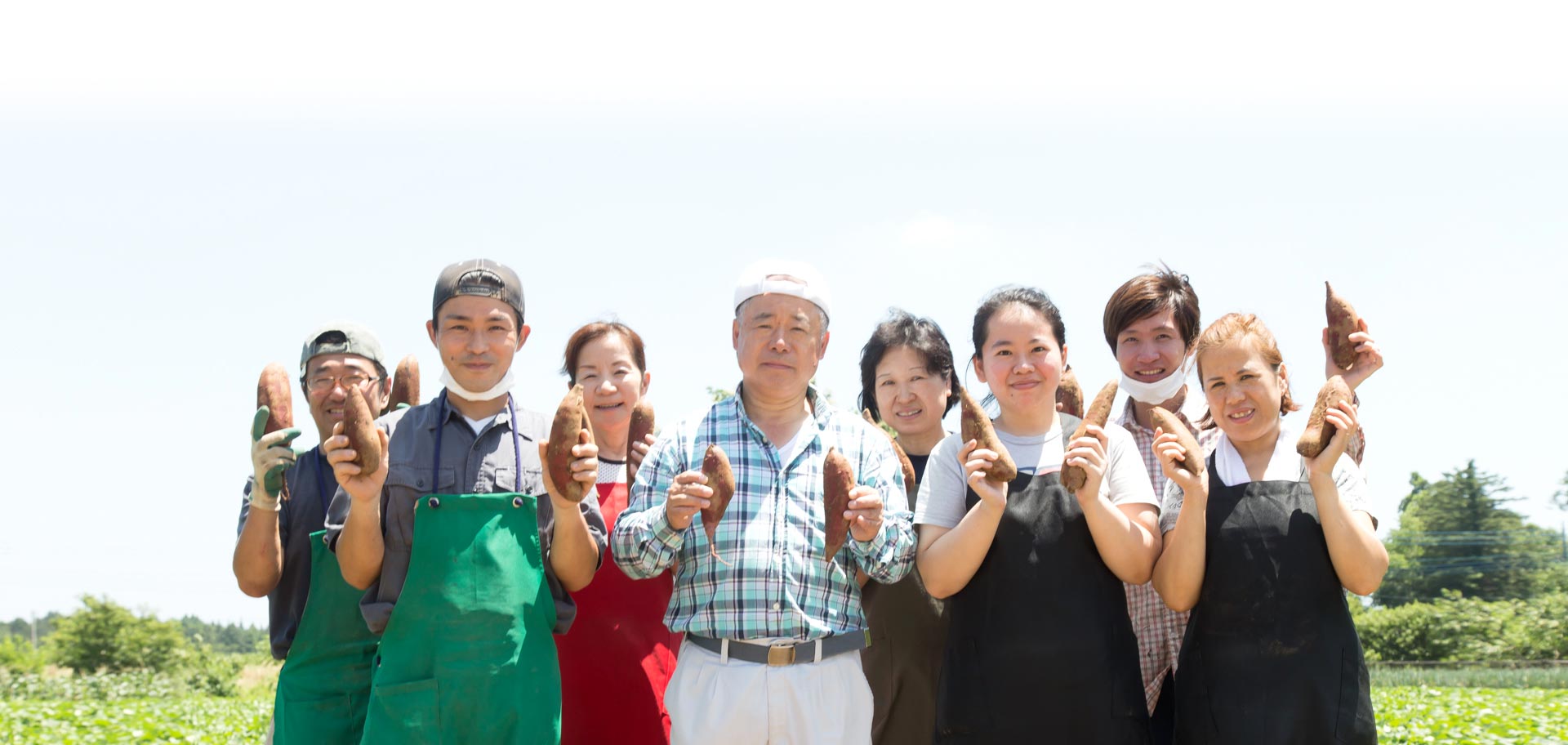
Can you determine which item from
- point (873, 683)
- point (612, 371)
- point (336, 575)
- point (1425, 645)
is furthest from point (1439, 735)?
point (1425, 645)

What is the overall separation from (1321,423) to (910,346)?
5.03ft

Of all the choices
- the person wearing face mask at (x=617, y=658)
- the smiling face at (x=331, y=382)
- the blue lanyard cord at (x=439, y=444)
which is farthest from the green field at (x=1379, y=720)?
the blue lanyard cord at (x=439, y=444)

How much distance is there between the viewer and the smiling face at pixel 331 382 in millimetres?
3801

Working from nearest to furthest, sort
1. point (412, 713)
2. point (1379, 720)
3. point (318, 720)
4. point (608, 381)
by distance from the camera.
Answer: point (412, 713) → point (318, 720) → point (608, 381) → point (1379, 720)

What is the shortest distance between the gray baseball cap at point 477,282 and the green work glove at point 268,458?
0.57 metres

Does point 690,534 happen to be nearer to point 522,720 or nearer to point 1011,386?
point 522,720

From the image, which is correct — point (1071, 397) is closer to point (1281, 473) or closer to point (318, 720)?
point (1281, 473)

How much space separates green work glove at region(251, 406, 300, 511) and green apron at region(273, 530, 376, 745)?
21 cm

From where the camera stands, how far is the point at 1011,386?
3.39 meters

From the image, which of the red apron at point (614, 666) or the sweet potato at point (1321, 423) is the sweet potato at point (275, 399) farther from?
the sweet potato at point (1321, 423)

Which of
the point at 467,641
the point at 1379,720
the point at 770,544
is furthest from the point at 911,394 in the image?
the point at 1379,720

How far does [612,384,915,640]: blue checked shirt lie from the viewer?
9.90 ft

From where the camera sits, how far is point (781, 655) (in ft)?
9.80

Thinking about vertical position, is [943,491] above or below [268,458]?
below
